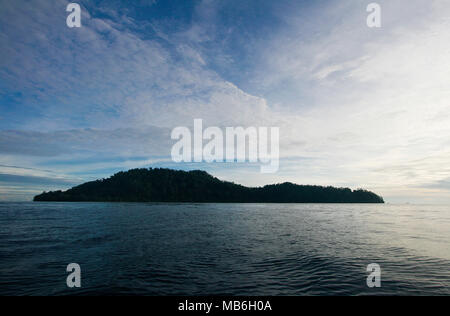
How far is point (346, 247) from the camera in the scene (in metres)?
27.4

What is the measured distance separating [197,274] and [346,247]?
19485 mm

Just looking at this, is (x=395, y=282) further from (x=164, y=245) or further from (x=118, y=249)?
(x=118, y=249)

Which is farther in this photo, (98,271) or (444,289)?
(98,271)

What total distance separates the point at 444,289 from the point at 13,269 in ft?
96.4
